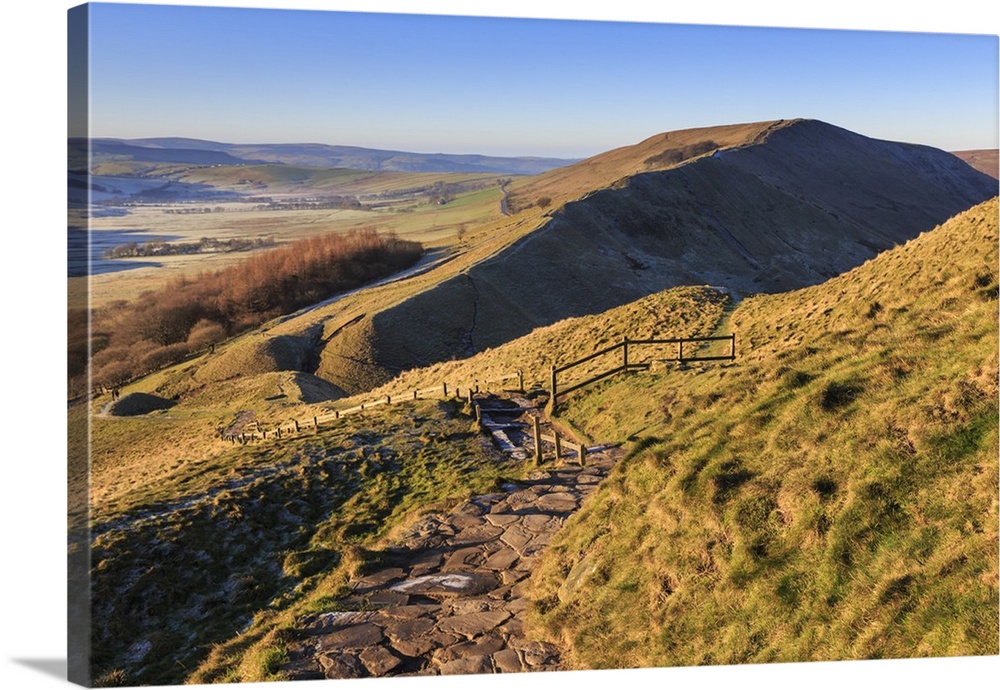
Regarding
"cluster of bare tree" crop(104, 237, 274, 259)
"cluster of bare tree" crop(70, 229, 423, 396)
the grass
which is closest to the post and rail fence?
the grass

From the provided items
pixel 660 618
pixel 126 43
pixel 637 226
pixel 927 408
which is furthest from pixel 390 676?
pixel 637 226

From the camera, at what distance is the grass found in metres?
11.9

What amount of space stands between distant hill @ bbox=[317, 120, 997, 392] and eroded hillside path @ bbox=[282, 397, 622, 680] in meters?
16.5

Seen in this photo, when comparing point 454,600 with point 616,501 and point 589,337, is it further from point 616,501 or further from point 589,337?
point 589,337

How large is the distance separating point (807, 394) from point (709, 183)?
319 feet

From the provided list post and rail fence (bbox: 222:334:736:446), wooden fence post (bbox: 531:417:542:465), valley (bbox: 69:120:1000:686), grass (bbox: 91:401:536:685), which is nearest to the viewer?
valley (bbox: 69:120:1000:686)

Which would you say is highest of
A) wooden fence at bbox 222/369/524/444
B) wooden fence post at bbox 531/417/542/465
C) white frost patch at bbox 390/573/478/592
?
wooden fence post at bbox 531/417/542/465

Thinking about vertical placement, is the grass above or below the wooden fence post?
below

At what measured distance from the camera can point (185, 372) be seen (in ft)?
168

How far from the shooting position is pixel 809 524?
965 cm

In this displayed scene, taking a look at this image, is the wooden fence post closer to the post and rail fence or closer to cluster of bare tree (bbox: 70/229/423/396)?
the post and rail fence

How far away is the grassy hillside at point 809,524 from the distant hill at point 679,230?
13319 millimetres

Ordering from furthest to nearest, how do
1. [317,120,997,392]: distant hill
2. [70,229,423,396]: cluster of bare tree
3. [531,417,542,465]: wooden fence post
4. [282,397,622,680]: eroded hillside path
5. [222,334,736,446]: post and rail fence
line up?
1. [317,120,997,392]: distant hill
2. [70,229,423,396]: cluster of bare tree
3. [222,334,736,446]: post and rail fence
4. [531,417,542,465]: wooden fence post
5. [282,397,622,680]: eroded hillside path

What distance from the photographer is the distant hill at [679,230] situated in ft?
199
